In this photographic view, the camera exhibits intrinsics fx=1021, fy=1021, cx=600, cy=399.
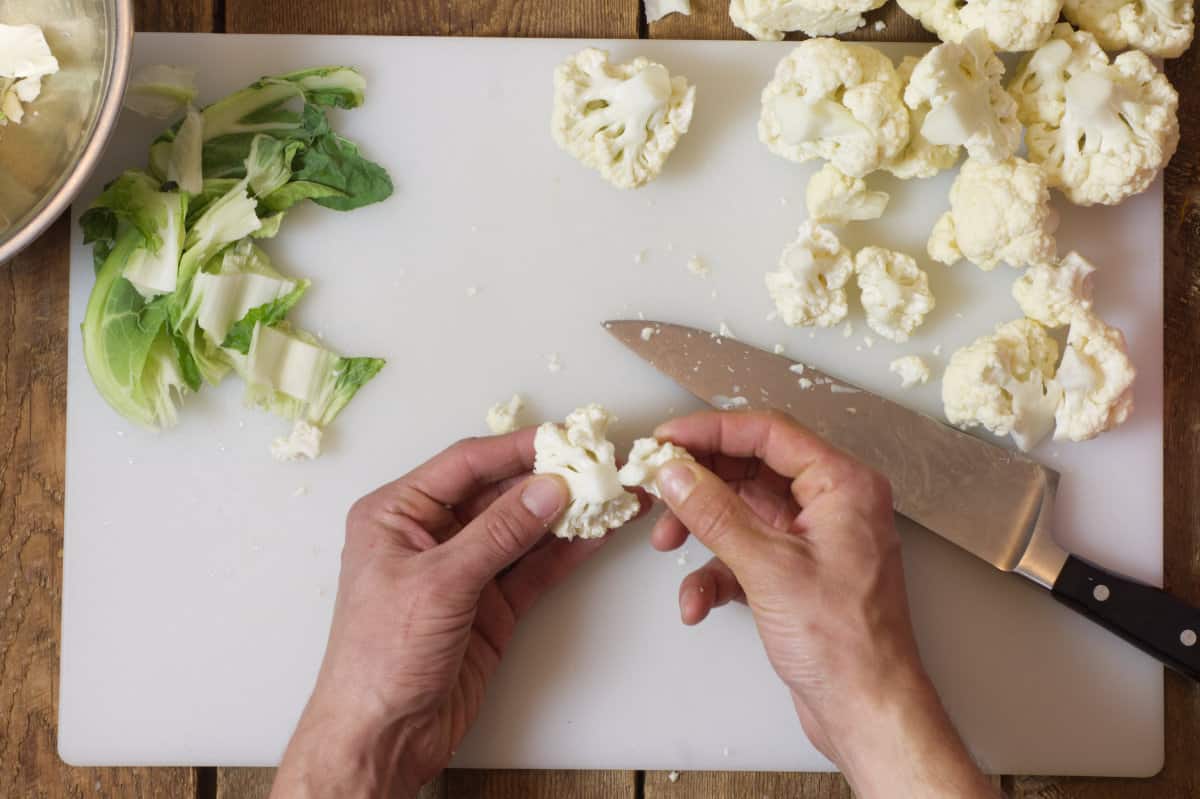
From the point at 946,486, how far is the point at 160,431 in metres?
1.31

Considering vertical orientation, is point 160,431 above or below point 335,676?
above

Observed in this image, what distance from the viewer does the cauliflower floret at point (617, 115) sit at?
1.65 metres

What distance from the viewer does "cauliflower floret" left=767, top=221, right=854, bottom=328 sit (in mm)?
1658

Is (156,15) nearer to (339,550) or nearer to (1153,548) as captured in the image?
(339,550)

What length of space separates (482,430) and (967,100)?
933mm

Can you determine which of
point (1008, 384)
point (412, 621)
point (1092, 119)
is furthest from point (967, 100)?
point (412, 621)

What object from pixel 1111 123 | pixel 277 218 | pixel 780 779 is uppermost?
pixel 1111 123

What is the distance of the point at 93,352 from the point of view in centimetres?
168

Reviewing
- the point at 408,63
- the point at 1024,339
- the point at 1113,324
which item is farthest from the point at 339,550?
the point at 1113,324

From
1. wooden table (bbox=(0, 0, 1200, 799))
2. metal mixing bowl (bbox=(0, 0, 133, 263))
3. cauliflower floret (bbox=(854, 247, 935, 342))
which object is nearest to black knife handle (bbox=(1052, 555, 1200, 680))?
wooden table (bbox=(0, 0, 1200, 799))

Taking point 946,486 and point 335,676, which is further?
point 946,486

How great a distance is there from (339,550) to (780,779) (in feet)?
2.79

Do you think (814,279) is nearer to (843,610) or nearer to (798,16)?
(798,16)

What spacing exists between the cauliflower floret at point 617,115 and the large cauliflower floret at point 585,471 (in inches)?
16.6
